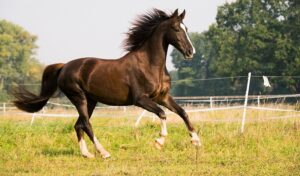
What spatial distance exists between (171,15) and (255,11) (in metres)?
48.2

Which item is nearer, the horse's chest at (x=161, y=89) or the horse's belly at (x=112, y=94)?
the horse's chest at (x=161, y=89)

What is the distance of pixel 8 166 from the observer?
24.8 ft

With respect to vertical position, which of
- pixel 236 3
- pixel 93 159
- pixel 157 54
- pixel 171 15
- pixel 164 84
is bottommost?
pixel 93 159

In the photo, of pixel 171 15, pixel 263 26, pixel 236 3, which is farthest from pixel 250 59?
pixel 171 15

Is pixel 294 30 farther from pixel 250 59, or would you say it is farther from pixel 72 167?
pixel 72 167

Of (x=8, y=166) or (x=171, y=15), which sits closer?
(x=8, y=166)

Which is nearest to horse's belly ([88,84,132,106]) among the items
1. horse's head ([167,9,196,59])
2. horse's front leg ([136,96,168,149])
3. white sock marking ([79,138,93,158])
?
horse's front leg ([136,96,168,149])

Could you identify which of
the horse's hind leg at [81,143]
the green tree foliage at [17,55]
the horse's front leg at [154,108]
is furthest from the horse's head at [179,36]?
the green tree foliage at [17,55]

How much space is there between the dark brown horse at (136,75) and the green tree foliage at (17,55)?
62.8m

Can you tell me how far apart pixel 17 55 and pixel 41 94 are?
70158 mm

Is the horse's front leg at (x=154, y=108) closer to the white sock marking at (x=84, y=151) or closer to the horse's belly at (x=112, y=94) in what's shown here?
the horse's belly at (x=112, y=94)

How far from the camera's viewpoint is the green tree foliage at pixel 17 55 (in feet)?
241

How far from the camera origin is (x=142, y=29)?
29.2 ft

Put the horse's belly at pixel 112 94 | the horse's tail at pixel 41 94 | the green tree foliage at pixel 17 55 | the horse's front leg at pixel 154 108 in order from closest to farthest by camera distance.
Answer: the horse's front leg at pixel 154 108 → the horse's belly at pixel 112 94 → the horse's tail at pixel 41 94 → the green tree foliage at pixel 17 55
